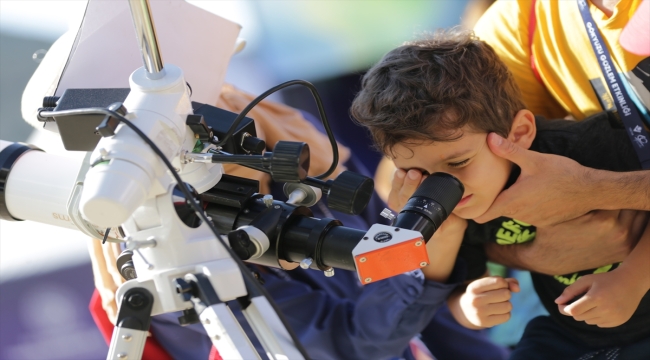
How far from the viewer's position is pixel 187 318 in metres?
0.67

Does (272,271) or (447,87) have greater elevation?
(447,87)

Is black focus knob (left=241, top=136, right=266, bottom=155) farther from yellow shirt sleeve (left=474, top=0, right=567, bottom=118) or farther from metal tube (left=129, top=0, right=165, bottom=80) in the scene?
yellow shirt sleeve (left=474, top=0, right=567, bottom=118)

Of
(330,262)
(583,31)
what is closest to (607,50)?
(583,31)

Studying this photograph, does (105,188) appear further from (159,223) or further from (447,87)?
(447,87)

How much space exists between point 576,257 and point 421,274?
31 cm

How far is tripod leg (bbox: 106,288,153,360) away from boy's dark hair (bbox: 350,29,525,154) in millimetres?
593

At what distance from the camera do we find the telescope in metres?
0.61

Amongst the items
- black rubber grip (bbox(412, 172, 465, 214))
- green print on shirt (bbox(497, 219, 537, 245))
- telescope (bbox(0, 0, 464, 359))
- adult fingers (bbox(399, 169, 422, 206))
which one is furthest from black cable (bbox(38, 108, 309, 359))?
green print on shirt (bbox(497, 219, 537, 245))

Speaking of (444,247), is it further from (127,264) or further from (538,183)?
(127,264)

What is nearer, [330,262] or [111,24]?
[330,262]

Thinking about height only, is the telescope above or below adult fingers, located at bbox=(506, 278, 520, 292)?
above

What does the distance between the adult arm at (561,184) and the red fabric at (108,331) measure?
88 centimetres

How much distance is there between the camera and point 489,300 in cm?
121

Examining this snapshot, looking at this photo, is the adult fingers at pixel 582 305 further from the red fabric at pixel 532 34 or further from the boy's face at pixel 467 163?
the red fabric at pixel 532 34
